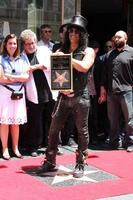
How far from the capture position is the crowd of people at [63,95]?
6.30m

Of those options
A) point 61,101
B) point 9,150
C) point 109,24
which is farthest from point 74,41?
point 109,24

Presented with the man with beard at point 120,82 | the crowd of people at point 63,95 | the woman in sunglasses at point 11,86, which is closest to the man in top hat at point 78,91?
the crowd of people at point 63,95

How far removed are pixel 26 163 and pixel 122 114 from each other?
2.13 meters

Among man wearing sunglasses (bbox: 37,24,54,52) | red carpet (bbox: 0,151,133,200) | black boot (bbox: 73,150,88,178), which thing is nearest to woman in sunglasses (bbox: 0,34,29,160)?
red carpet (bbox: 0,151,133,200)

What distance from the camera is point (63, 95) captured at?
6.36 m

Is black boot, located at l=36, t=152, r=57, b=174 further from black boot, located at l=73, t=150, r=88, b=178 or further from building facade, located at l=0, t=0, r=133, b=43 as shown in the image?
building facade, located at l=0, t=0, r=133, b=43

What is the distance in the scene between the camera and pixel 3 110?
7.29 metres

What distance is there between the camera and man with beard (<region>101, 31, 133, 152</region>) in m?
8.11

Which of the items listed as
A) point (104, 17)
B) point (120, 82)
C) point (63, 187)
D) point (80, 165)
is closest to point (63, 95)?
point (80, 165)

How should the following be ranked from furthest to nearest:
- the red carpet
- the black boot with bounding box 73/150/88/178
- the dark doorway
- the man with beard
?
1. the dark doorway
2. the man with beard
3. the black boot with bounding box 73/150/88/178
4. the red carpet

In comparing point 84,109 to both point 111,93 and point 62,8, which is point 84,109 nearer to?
point 111,93

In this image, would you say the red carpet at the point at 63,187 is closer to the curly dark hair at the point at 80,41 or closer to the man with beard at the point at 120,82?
the man with beard at the point at 120,82

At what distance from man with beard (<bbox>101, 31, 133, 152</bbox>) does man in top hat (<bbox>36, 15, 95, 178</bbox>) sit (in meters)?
1.83

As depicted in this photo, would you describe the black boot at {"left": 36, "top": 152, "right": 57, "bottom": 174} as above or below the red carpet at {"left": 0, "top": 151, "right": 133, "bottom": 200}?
above
